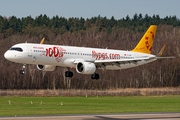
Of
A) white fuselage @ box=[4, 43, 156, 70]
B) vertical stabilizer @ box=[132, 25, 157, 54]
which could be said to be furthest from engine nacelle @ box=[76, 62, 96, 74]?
vertical stabilizer @ box=[132, 25, 157, 54]

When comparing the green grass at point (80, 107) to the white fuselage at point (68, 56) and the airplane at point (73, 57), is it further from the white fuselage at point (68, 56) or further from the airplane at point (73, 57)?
the white fuselage at point (68, 56)

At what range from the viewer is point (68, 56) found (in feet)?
287

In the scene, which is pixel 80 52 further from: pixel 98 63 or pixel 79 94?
pixel 79 94

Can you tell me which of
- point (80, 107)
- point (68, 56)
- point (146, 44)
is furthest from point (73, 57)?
point (146, 44)

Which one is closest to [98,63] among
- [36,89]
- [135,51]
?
[135,51]

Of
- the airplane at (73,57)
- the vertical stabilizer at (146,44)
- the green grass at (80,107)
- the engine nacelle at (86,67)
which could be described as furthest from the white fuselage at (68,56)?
the green grass at (80,107)

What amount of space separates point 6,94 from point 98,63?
6242 centimetres

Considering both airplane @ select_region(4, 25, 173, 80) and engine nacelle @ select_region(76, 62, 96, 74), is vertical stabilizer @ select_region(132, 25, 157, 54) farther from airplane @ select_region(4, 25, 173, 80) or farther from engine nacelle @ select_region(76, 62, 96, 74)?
engine nacelle @ select_region(76, 62, 96, 74)

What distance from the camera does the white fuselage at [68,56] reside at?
83562 millimetres

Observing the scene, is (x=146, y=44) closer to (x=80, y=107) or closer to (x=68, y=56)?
(x=80, y=107)

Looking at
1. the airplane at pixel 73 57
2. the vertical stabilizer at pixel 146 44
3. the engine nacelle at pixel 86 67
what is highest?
the vertical stabilizer at pixel 146 44

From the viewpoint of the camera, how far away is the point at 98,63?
301 feet

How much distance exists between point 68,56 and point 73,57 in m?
1.08

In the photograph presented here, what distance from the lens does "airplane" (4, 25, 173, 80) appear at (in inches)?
3295
